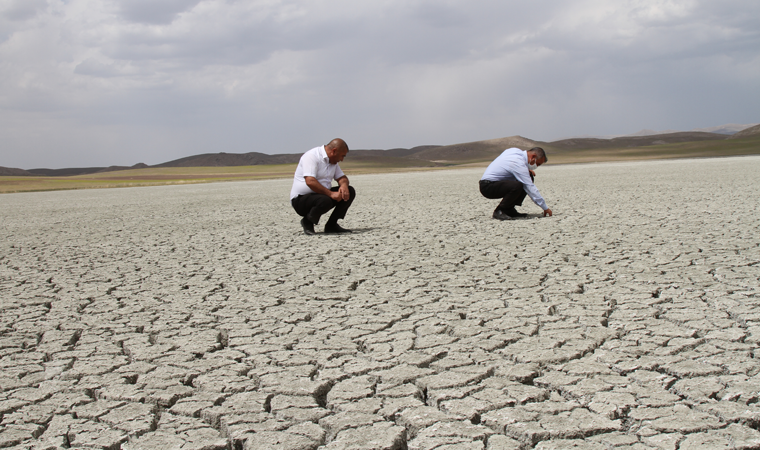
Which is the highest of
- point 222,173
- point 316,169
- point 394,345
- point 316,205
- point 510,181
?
point 222,173

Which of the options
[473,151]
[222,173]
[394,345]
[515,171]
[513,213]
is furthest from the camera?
[473,151]

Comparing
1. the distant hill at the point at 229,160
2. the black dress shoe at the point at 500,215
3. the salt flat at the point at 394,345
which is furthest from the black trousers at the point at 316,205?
the distant hill at the point at 229,160

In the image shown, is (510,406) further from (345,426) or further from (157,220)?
(157,220)

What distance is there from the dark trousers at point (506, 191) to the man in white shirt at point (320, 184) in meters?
1.96

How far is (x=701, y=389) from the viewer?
2.27 meters

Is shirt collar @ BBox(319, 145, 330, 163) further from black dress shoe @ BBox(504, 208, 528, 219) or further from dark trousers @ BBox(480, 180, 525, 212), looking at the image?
black dress shoe @ BBox(504, 208, 528, 219)

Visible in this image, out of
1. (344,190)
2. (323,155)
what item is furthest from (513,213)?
(323,155)

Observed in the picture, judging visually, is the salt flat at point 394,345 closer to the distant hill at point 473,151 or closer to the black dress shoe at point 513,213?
the black dress shoe at point 513,213

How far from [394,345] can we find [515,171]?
518 centimetres

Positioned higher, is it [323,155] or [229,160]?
[229,160]

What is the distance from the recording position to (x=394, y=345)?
9.78 ft

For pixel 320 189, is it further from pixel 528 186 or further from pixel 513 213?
pixel 513 213

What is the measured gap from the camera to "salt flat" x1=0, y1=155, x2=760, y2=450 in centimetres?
208

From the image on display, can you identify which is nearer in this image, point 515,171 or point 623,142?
point 515,171
